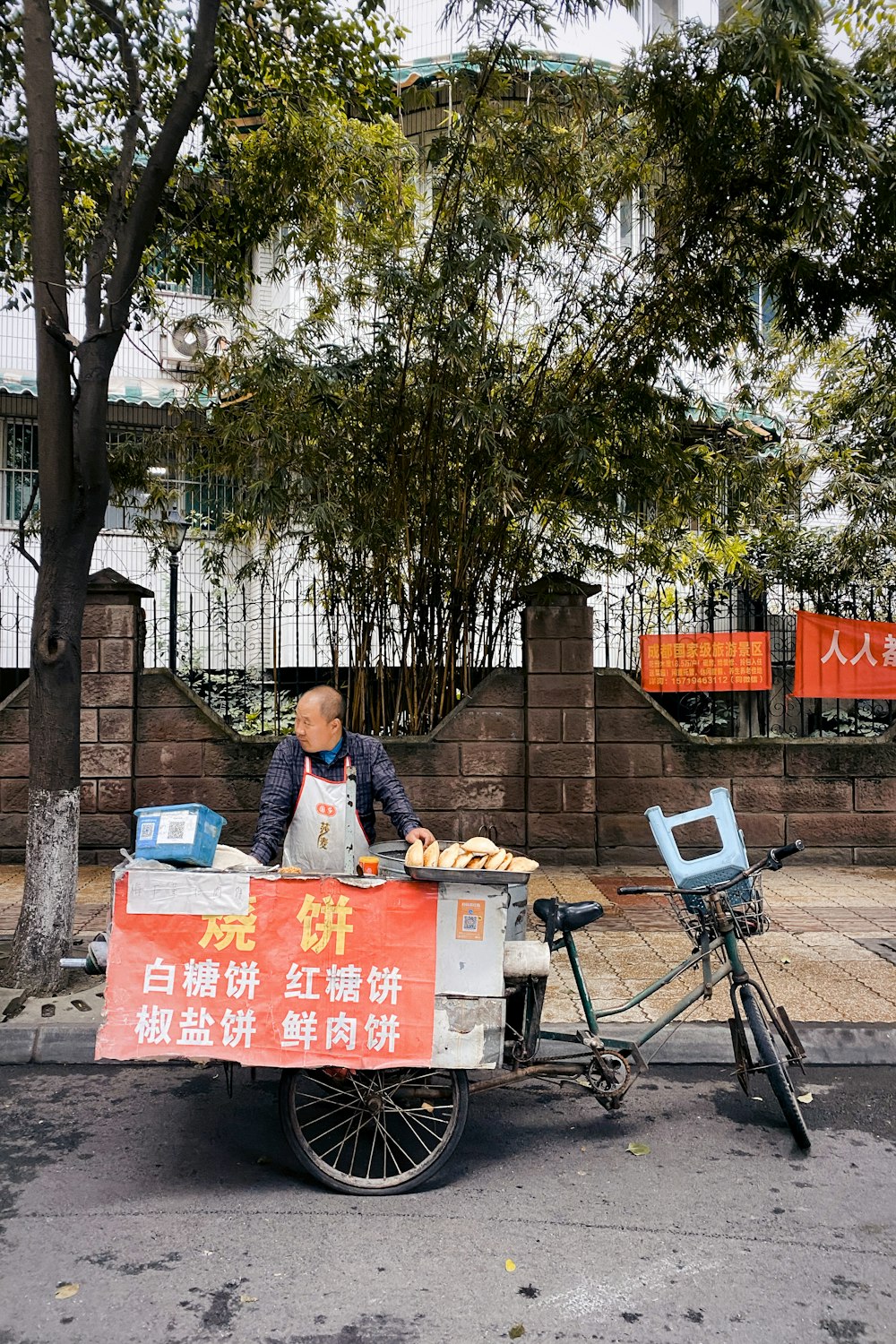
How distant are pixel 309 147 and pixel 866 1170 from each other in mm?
7576

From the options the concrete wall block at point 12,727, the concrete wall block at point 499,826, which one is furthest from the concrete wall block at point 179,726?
the concrete wall block at point 499,826

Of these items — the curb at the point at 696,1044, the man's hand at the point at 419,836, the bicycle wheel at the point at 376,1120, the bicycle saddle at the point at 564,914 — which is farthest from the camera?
the curb at the point at 696,1044

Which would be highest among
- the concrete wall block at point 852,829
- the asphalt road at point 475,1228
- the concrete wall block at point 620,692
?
the concrete wall block at point 620,692

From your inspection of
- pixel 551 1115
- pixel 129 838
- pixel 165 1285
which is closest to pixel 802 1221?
pixel 551 1115

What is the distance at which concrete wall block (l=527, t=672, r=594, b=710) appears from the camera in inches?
346

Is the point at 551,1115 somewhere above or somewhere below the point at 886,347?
below

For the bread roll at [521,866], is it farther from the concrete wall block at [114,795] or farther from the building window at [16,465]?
the building window at [16,465]

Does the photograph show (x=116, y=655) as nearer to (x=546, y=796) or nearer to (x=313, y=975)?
(x=546, y=796)

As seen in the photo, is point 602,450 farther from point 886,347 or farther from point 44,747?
point 44,747

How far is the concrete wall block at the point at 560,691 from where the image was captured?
8781mm

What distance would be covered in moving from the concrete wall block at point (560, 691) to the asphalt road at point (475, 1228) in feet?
15.0

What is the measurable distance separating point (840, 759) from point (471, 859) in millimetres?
6386

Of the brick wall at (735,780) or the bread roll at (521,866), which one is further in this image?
the brick wall at (735,780)

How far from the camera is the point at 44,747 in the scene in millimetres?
5730
